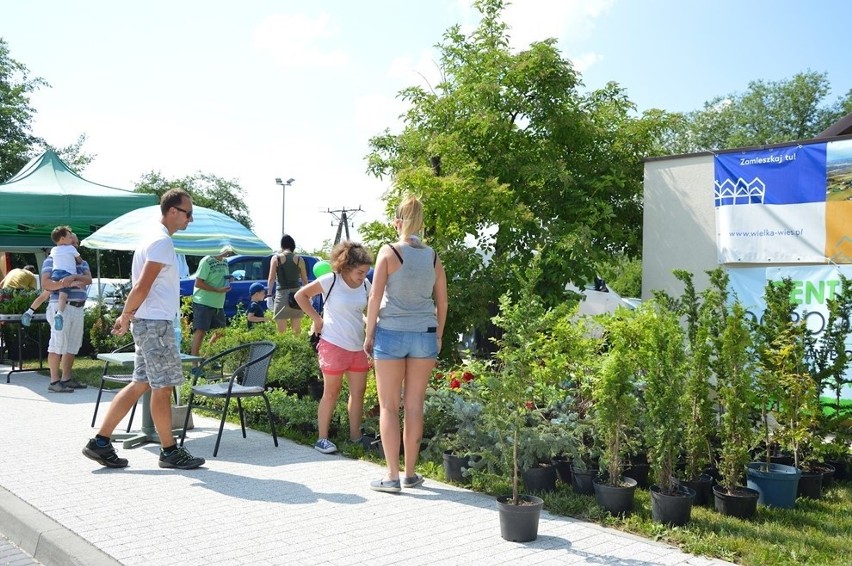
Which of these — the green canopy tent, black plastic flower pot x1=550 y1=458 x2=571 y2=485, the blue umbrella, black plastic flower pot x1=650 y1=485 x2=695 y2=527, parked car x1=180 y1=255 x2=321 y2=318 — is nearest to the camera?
black plastic flower pot x1=650 y1=485 x2=695 y2=527

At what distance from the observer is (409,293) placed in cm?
521

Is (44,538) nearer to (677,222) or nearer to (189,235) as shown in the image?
(677,222)

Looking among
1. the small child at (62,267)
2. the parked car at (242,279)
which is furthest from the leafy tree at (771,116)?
the small child at (62,267)

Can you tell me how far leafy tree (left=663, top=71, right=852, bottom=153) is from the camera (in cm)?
4506

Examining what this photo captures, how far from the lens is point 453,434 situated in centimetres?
607

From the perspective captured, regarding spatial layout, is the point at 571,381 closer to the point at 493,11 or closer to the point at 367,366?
the point at 367,366

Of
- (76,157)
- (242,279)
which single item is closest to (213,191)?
(76,157)

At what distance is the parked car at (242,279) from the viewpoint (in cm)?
1812

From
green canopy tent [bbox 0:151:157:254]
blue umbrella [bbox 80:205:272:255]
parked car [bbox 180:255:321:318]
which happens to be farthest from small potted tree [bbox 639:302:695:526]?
parked car [bbox 180:255:321:318]

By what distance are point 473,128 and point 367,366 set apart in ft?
10.5

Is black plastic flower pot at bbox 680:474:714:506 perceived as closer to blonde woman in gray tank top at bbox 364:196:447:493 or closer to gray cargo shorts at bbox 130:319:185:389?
blonde woman in gray tank top at bbox 364:196:447:493

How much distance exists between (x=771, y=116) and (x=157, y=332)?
47.0 metres

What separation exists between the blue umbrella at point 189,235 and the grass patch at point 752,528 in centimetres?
756

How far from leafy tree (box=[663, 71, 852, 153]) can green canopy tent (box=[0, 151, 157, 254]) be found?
1461 inches
